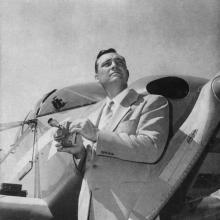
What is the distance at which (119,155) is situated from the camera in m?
2.05

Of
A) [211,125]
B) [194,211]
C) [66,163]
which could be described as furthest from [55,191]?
[211,125]

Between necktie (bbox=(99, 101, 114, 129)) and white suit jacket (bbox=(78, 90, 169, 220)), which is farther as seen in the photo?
necktie (bbox=(99, 101, 114, 129))

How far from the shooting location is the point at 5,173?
4.07 metres

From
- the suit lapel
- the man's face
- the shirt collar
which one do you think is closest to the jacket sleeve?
the suit lapel

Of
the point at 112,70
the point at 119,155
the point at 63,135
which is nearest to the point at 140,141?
the point at 119,155

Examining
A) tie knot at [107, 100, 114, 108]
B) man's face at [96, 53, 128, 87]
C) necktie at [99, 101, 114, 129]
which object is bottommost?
necktie at [99, 101, 114, 129]

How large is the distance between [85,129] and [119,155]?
24cm

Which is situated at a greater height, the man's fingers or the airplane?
the man's fingers

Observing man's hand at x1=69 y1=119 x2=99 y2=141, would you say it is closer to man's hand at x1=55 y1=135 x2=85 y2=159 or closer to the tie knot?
man's hand at x1=55 y1=135 x2=85 y2=159

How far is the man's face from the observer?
2456 millimetres

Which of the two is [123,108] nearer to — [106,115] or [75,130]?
[106,115]

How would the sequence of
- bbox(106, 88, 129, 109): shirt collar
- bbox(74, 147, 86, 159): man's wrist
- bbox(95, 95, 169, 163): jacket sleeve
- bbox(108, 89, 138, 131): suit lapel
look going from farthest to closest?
bbox(106, 88, 129, 109): shirt collar < bbox(108, 89, 138, 131): suit lapel < bbox(74, 147, 86, 159): man's wrist < bbox(95, 95, 169, 163): jacket sleeve

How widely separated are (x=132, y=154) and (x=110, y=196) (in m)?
0.28

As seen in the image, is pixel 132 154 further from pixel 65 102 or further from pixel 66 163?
pixel 65 102
